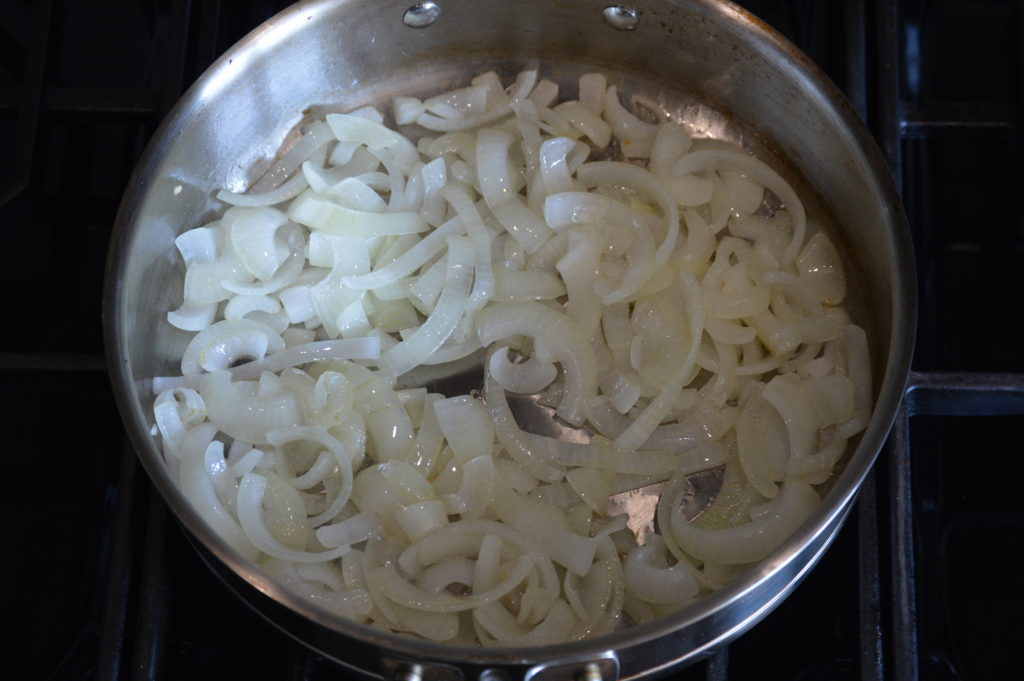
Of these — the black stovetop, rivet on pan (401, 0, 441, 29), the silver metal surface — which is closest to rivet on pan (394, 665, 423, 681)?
the silver metal surface

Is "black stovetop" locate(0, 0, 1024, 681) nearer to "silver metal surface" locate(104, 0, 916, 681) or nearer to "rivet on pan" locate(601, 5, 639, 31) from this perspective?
"silver metal surface" locate(104, 0, 916, 681)

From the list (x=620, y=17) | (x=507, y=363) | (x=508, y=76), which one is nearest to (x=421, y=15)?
(x=508, y=76)

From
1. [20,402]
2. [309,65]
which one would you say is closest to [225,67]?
[309,65]

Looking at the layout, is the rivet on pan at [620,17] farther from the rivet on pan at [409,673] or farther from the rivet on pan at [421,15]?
the rivet on pan at [409,673]

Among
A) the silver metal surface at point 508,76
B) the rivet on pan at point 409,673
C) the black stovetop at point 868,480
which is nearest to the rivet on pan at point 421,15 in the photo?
the silver metal surface at point 508,76

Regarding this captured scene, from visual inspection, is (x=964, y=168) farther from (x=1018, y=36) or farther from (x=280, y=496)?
(x=280, y=496)

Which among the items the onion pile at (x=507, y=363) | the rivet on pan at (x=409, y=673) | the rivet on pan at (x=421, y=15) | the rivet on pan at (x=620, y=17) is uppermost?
the rivet on pan at (x=421, y=15)

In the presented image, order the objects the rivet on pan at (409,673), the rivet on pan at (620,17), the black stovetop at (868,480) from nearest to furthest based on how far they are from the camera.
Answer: the rivet on pan at (409,673) → the black stovetop at (868,480) → the rivet on pan at (620,17)
